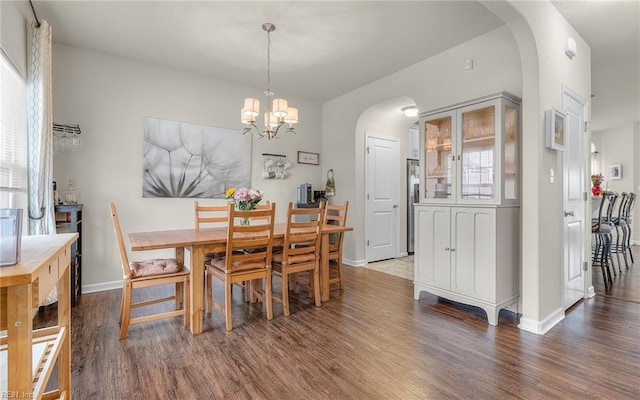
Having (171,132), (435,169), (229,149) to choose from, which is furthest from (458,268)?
(171,132)

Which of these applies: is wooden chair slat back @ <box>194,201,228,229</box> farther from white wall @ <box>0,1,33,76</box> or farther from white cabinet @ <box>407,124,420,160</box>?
white cabinet @ <box>407,124,420,160</box>

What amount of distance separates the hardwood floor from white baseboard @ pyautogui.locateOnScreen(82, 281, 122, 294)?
1.88ft

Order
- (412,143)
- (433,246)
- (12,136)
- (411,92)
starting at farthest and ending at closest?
1. (412,143)
2. (411,92)
3. (433,246)
4. (12,136)

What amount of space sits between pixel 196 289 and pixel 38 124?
2025 mm

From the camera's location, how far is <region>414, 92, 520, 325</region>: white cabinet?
271 cm

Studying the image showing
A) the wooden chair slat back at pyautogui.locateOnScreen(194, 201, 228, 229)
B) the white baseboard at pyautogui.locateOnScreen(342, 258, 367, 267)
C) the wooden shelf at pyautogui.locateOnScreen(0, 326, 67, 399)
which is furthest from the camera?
the white baseboard at pyautogui.locateOnScreen(342, 258, 367, 267)

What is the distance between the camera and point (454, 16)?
9.27ft

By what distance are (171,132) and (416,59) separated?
3.17 m

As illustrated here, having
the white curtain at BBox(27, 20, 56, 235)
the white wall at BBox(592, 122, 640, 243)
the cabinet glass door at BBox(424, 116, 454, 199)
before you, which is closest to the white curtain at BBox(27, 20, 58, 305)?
the white curtain at BBox(27, 20, 56, 235)

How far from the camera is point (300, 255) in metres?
3.04

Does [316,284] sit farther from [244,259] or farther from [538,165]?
[538,165]

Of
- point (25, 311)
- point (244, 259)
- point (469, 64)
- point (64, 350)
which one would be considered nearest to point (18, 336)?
point (25, 311)

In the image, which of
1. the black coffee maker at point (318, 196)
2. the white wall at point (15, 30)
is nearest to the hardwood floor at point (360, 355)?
the white wall at point (15, 30)

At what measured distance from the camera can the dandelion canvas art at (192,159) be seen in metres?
3.91
